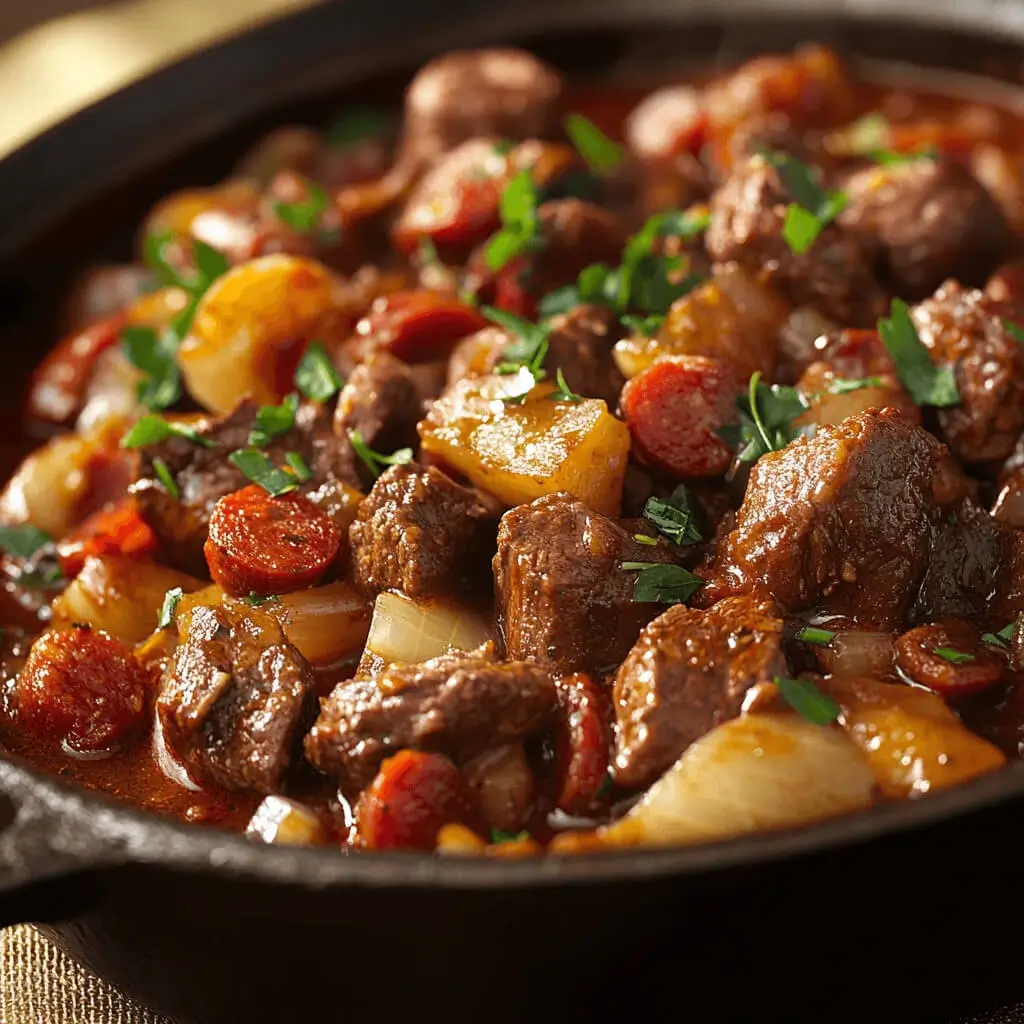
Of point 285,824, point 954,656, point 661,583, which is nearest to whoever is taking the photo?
point 285,824

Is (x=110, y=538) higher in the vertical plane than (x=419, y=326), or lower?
A: lower

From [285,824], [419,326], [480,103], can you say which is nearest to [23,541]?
[419,326]

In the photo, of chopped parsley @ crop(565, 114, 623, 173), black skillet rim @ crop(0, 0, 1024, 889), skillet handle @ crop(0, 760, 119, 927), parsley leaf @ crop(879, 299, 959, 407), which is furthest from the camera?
chopped parsley @ crop(565, 114, 623, 173)

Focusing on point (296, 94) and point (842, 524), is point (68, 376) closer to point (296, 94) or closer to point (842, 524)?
point (296, 94)

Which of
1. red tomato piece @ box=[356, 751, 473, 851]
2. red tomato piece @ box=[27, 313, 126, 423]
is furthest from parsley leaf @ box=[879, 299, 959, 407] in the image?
red tomato piece @ box=[27, 313, 126, 423]

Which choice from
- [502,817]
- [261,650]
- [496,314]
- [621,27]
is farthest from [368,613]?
[621,27]

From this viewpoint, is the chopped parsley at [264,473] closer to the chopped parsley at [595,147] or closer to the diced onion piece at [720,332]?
the diced onion piece at [720,332]

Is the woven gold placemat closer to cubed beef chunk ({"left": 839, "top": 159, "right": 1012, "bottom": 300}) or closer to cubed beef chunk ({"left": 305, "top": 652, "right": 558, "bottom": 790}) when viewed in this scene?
cubed beef chunk ({"left": 305, "top": 652, "right": 558, "bottom": 790})
